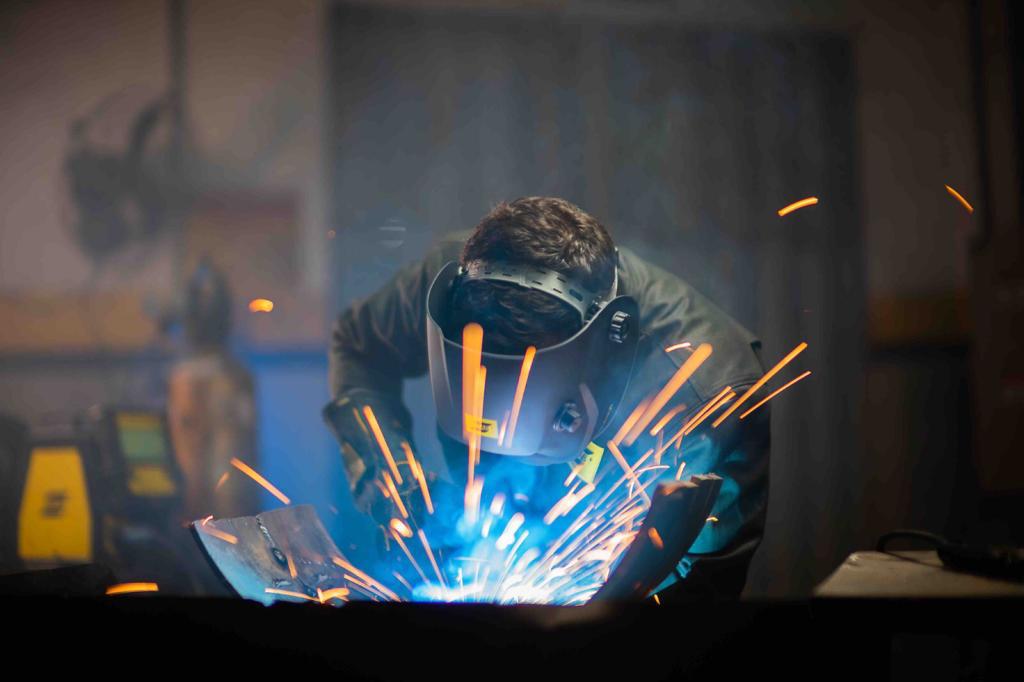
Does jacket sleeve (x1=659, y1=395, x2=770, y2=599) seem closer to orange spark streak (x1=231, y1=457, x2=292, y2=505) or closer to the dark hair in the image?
the dark hair

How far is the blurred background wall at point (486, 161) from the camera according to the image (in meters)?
2.52

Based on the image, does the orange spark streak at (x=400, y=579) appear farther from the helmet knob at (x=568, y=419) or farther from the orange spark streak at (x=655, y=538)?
the orange spark streak at (x=655, y=538)

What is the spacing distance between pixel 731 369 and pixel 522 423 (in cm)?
34

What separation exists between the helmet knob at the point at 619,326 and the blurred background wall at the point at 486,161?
51.6 inches

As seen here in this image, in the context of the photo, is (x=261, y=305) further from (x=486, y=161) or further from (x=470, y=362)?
(x=470, y=362)

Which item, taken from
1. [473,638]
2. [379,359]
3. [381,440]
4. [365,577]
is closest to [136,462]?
[379,359]

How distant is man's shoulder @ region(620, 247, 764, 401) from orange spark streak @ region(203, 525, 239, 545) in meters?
0.69

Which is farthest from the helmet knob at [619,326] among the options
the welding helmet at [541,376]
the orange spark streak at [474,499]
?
the orange spark streak at [474,499]

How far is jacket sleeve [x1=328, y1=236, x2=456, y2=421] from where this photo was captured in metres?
1.50

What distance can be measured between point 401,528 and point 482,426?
10.0 inches

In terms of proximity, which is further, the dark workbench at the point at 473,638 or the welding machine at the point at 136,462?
the welding machine at the point at 136,462

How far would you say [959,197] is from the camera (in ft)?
8.18

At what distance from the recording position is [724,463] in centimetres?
124

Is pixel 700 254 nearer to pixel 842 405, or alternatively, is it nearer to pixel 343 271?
pixel 842 405
